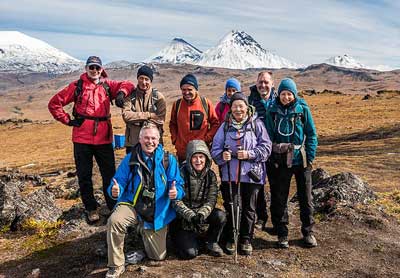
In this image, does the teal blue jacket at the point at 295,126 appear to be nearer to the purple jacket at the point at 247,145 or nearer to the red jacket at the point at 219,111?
the purple jacket at the point at 247,145

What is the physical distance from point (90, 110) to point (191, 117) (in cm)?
197

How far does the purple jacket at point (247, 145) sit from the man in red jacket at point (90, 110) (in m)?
2.21

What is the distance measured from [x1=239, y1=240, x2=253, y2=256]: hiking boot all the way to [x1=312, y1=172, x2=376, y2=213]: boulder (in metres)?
3.14

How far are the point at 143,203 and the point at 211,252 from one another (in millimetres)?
1503

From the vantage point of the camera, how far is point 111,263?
6.09 meters

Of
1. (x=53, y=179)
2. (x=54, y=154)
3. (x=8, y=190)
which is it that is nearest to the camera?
(x=8, y=190)

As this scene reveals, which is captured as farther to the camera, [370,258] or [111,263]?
[370,258]

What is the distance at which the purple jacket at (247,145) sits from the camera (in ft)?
22.2

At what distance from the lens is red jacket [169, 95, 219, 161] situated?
300 inches

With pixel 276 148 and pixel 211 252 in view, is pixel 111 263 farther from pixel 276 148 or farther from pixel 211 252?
pixel 276 148

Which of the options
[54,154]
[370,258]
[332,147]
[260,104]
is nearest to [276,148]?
[260,104]

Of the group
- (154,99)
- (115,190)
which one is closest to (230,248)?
(115,190)

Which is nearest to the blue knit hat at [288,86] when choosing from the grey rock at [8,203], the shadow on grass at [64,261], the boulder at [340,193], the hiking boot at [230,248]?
the hiking boot at [230,248]

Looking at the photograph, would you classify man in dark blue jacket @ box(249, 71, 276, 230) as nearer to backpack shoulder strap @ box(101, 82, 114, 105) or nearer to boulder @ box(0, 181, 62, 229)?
backpack shoulder strap @ box(101, 82, 114, 105)
